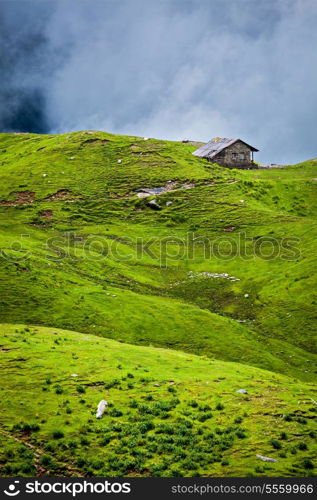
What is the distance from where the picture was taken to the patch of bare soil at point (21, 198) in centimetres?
8211

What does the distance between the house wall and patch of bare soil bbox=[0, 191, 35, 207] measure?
44.7 metres

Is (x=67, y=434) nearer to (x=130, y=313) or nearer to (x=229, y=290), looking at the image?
(x=130, y=313)

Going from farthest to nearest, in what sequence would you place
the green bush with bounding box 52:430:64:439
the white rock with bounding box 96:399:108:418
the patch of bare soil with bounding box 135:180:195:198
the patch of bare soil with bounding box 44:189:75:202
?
the patch of bare soil with bounding box 135:180:195:198 → the patch of bare soil with bounding box 44:189:75:202 → the white rock with bounding box 96:399:108:418 → the green bush with bounding box 52:430:64:439

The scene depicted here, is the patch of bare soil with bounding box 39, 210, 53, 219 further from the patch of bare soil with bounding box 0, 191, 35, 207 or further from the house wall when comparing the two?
the house wall

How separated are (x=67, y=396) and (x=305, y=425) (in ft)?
39.2

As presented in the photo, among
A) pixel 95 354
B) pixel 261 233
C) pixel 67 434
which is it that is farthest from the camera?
pixel 261 233

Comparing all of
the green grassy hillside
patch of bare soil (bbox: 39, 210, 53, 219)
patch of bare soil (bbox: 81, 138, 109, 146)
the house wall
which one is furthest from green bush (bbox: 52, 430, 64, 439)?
the house wall

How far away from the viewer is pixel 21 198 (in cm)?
8375

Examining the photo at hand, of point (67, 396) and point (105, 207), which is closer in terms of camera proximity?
point (67, 396)

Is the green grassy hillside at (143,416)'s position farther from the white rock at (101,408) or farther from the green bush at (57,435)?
the white rock at (101,408)

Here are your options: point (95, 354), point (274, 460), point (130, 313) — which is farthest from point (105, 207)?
point (274, 460)

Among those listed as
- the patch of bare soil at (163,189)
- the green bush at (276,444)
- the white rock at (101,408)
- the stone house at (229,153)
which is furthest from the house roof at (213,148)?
the green bush at (276,444)

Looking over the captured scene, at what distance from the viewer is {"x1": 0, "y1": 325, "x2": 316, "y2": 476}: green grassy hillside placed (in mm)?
18234

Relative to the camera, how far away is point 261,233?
67250mm
